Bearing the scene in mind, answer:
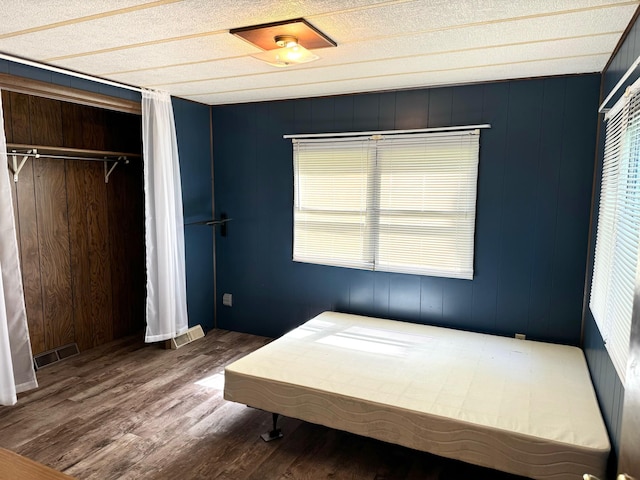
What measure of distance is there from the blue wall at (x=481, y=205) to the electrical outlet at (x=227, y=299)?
0.31m

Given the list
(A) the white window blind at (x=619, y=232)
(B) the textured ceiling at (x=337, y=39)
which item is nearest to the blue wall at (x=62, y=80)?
(B) the textured ceiling at (x=337, y=39)

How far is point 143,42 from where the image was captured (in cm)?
233

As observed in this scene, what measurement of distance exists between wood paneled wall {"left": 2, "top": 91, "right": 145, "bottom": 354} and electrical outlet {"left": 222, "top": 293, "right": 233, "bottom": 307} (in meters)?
0.82

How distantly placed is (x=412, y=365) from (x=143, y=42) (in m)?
2.38

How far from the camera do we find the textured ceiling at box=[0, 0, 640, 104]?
6.10 ft

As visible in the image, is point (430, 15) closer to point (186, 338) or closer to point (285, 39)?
point (285, 39)

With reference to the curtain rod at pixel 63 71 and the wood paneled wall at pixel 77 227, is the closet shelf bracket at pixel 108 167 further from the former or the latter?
the curtain rod at pixel 63 71

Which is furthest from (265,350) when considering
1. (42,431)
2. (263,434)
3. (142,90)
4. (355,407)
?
(142,90)

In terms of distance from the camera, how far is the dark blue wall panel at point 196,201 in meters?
3.94

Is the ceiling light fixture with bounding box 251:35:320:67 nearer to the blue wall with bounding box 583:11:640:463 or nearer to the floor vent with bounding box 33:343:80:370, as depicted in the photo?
the blue wall with bounding box 583:11:640:463

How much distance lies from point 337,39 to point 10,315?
2.54 m

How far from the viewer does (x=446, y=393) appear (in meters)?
2.31

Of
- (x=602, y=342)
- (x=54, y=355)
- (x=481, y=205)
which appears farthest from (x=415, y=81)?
(x=54, y=355)

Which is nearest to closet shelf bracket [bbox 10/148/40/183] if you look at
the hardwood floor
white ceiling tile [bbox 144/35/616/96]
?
white ceiling tile [bbox 144/35/616/96]
